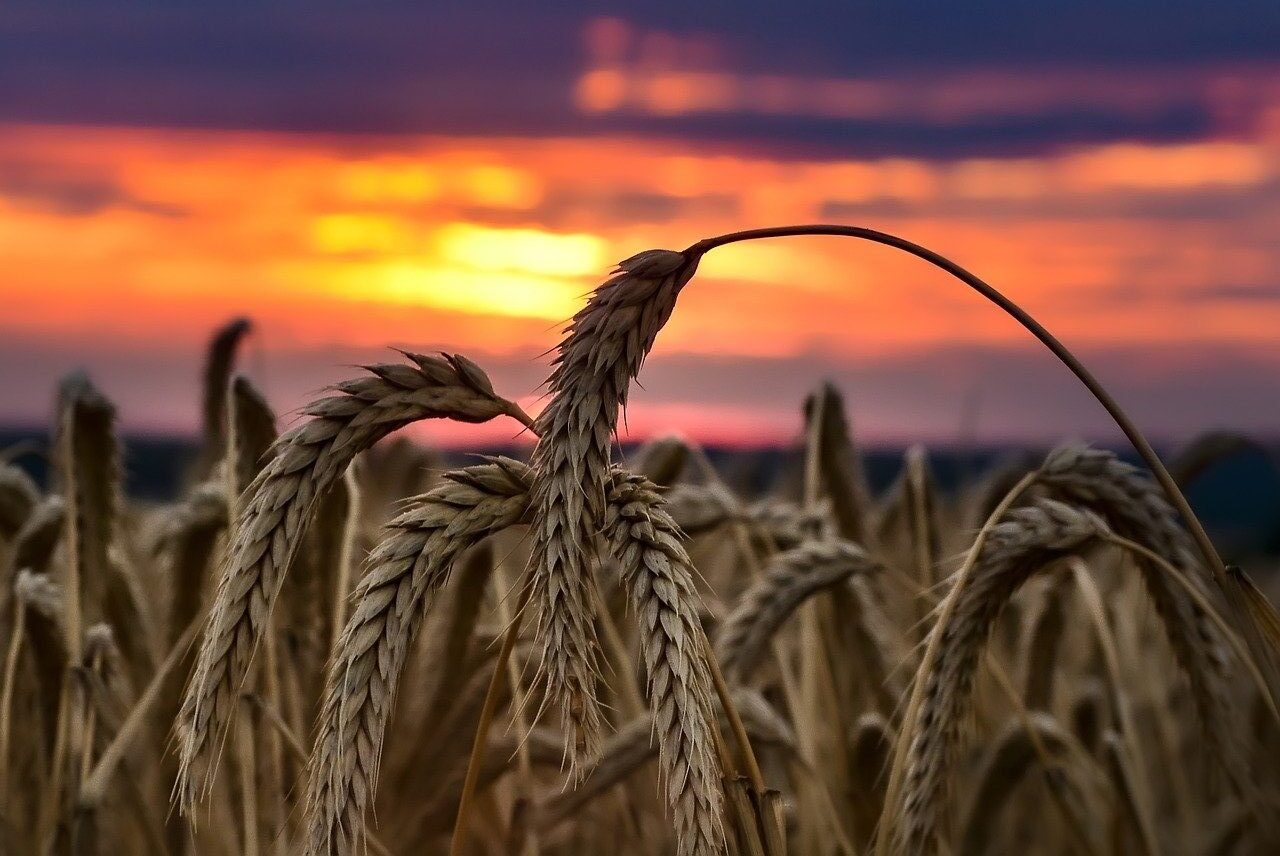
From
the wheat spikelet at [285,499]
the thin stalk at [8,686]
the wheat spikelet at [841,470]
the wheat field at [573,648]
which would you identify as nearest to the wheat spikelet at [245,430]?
the wheat field at [573,648]

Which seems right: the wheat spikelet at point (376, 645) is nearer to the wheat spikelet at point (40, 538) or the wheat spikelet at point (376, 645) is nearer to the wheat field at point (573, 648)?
the wheat field at point (573, 648)

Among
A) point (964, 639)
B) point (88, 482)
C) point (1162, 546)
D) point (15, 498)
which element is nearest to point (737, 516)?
point (1162, 546)

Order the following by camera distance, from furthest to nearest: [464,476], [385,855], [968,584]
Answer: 1. [385,855]
2. [968,584]
3. [464,476]

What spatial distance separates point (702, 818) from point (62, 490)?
6.13 ft

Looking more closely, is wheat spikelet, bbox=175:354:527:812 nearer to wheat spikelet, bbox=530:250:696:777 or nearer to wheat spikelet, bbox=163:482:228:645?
wheat spikelet, bbox=530:250:696:777

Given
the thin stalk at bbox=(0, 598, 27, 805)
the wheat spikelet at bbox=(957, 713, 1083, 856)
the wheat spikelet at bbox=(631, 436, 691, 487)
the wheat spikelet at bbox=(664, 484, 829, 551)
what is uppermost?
the wheat spikelet at bbox=(631, 436, 691, 487)

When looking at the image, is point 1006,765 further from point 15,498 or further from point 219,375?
point 15,498

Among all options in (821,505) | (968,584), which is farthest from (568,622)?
(821,505)

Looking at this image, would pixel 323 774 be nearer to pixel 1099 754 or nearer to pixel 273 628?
pixel 273 628

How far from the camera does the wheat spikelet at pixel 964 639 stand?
1975 mm

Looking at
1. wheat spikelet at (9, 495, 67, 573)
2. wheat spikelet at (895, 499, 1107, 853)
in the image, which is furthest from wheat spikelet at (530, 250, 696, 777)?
wheat spikelet at (9, 495, 67, 573)

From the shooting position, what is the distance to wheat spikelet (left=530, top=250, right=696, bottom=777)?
4.59ft

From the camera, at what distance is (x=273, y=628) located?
2.67 meters

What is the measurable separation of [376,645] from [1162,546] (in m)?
1.44
